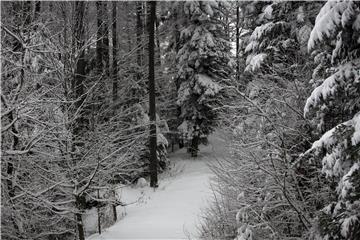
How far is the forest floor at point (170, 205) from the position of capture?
1300cm

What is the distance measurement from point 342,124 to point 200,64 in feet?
62.3

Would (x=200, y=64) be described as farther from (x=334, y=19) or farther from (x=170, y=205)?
(x=334, y=19)

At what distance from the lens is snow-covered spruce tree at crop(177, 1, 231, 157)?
78.5ft

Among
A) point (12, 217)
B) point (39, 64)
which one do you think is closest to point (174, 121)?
point (39, 64)

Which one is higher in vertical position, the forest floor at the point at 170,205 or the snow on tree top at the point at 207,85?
the snow on tree top at the point at 207,85

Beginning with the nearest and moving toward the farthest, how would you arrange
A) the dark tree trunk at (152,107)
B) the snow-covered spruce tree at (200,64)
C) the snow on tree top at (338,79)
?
the snow on tree top at (338,79)
the dark tree trunk at (152,107)
the snow-covered spruce tree at (200,64)

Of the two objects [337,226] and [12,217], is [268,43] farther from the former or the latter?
[12,217]

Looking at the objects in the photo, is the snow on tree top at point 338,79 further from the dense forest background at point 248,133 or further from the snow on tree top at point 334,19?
the snow on tree top at point 334,19

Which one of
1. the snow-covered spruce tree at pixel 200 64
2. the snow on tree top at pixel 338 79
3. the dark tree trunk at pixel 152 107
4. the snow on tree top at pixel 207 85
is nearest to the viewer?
the snow on tree top at pixel 338 79

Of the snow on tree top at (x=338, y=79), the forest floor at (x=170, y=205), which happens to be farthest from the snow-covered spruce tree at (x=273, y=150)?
the snow on tree top at (x=338, y=79)

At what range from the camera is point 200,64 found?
80.2 feet

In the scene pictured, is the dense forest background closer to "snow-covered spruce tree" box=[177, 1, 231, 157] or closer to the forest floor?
the forest floor

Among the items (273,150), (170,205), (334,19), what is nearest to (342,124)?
(334,19)

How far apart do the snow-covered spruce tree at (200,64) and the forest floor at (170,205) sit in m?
1.72
